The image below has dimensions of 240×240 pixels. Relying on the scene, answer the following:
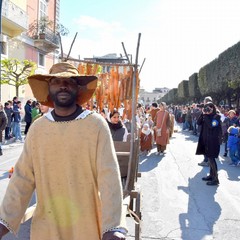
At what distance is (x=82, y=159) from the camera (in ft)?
7.32

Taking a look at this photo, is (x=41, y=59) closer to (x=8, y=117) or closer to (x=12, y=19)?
(x=12, y=19)

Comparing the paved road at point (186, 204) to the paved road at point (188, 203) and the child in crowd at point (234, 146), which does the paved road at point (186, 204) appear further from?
the child in crowd at point (234, 146)

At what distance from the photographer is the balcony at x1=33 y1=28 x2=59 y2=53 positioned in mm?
26578

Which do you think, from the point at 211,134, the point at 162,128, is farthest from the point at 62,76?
the point at 162,128

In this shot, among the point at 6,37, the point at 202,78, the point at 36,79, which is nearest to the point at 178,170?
the point at 36,79

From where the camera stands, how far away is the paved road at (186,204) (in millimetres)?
4797

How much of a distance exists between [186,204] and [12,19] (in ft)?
60.4

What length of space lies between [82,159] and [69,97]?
0.40 m

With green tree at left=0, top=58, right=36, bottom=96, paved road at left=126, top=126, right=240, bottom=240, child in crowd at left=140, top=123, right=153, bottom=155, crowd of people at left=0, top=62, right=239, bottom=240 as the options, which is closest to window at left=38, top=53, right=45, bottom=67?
green tree at left=0, top=58, right=36, bottom=96

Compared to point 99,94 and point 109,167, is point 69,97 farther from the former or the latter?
point 99,94

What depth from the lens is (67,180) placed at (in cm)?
225

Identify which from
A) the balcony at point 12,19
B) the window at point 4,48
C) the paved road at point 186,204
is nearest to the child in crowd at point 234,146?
the paved road at point 186,204

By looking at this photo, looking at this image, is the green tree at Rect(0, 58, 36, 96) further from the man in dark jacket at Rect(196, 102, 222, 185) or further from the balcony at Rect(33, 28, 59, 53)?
the man in dark jacket at Rect(196, 102, 222, 185)

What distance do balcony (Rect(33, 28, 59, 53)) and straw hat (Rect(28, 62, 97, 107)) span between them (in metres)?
25.1
